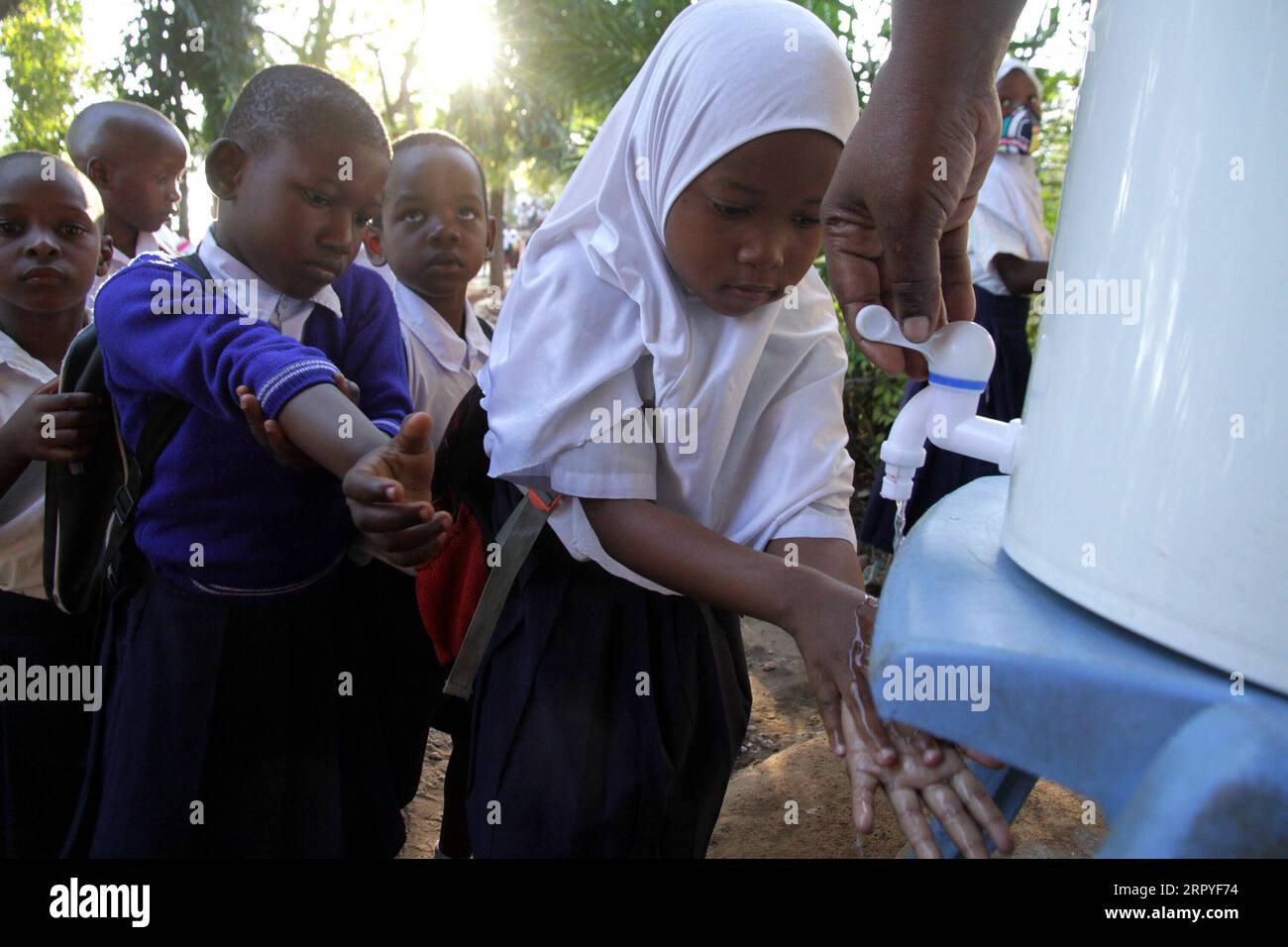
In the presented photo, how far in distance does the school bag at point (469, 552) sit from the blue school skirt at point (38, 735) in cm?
78

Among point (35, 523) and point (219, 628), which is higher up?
point (35, 523)

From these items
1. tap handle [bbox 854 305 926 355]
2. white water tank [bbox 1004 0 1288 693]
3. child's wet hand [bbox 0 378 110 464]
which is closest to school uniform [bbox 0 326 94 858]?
child's wet hand [bbox 0 378 110 464]

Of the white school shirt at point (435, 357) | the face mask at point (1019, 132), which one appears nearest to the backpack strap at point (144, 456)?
the white school shirt at point (435, 357)

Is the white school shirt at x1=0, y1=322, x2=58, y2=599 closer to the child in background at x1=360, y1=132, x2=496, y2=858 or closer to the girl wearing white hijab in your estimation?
the child in background at x1=360, y1=132, x2=496, y2=858

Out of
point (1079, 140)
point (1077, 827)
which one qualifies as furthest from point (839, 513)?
point (1077, 827)

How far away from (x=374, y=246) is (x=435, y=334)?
1.75 feet

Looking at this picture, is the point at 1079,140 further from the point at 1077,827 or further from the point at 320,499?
the point at 1077,827

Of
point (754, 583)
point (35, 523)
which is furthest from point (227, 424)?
point (754, 583)

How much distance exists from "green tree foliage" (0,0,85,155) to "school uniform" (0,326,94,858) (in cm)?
1911

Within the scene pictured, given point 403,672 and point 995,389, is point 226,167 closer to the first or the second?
point 403,672

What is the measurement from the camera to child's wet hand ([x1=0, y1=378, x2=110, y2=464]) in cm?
164

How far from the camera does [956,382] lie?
87cm

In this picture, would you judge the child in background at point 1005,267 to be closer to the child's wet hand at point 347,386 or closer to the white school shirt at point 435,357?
the white school shirt at point 435,357
